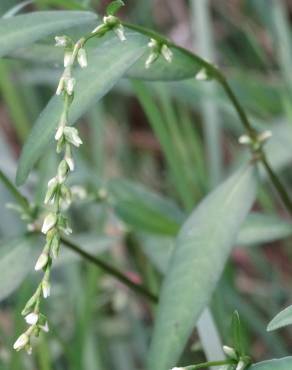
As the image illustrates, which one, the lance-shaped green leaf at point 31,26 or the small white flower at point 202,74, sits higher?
the lance-shaped green leaf at point 31,26

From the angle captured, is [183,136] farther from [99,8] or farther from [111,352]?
[99,8]

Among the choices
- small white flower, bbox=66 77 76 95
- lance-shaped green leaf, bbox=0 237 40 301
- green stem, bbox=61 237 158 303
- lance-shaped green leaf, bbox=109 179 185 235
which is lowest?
lance-shaped green leaf, bbox=109 179 185 235

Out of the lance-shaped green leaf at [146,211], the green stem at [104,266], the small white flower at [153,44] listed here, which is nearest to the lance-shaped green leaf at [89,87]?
the small white flower at [153,44]

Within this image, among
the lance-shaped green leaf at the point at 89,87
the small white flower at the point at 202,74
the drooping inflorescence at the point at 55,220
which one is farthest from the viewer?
the small white flower at the point at 202,74

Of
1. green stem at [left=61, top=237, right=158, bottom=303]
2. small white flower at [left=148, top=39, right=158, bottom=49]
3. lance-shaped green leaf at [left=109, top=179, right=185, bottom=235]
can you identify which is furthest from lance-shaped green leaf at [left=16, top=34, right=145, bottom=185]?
lance-shaped green leaf at [left=109, top=179, right=185, bottom=235]

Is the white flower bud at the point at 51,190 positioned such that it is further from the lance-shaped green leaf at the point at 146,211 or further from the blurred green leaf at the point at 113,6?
the lance-shaped green leaf at the point at 146,211

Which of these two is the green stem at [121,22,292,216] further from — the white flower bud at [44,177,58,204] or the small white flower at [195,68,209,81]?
the white flower bud at [44,177,58,204]
